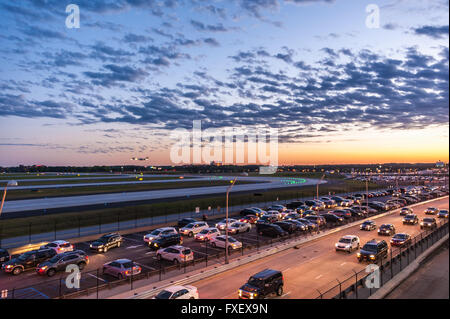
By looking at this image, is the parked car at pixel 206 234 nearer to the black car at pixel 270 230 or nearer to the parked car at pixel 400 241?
the black car at pixel 270 230

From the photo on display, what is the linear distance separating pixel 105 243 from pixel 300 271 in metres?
20.6

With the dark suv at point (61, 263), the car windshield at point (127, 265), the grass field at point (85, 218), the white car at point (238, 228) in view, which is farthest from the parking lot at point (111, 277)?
the grass field at point (85, 218)

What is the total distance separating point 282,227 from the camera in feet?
140

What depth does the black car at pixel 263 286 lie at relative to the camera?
20094 millimetres

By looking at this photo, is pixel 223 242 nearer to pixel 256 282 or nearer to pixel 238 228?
pixel 238 228

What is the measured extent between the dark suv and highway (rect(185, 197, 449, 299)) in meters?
11.1

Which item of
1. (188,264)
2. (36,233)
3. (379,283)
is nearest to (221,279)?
(188,264)

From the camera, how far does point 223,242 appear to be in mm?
33875

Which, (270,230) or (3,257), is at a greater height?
(3,257)

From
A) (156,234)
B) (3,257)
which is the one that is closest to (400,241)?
(156,234)

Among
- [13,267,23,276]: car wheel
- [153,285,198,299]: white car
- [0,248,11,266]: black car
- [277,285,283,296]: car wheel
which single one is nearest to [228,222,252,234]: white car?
[277,285,283,296]: car wheel

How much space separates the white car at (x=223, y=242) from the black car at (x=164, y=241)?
3986mm

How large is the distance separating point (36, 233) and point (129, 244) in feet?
43.9
